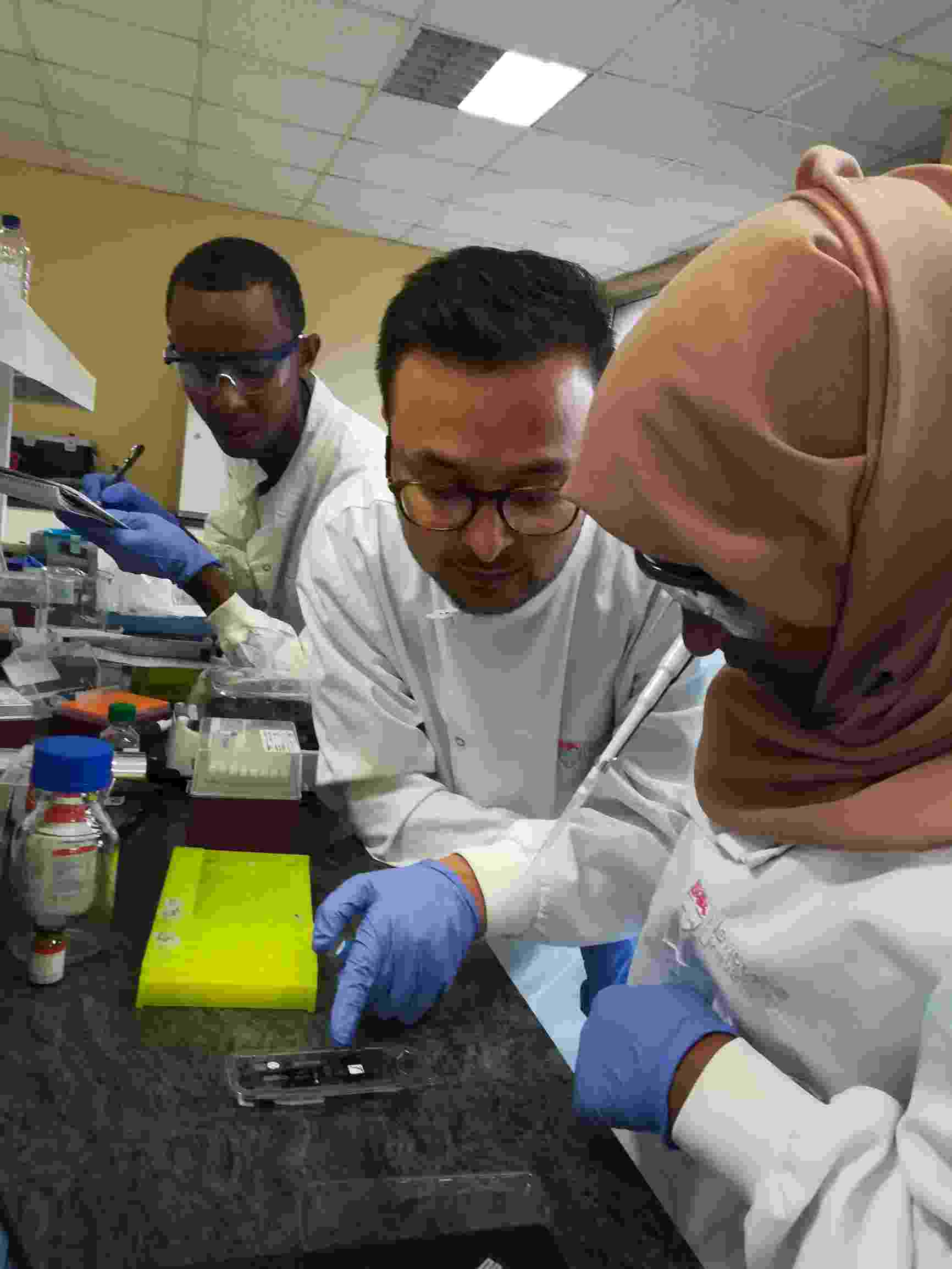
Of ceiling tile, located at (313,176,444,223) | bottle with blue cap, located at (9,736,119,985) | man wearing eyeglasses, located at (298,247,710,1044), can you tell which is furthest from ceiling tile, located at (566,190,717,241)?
bottle with blue cap, located at (9,736,119,985)

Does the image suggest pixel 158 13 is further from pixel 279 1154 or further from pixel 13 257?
pixel 279 1154

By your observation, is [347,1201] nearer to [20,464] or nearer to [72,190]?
[20,464]

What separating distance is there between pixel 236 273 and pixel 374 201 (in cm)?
396

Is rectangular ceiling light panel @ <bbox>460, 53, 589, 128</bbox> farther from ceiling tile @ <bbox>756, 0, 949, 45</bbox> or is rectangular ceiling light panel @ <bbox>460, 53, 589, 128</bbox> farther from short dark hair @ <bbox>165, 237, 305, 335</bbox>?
short dark hair @ <bbox>165, 237, 305, 335</bbox>

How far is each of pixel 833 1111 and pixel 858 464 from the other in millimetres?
460

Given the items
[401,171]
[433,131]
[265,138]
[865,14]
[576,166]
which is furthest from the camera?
[401,171]

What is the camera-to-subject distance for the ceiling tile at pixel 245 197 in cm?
562

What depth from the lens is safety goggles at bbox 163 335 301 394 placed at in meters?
2.11

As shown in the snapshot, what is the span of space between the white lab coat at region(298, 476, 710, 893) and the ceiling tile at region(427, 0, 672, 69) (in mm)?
2752

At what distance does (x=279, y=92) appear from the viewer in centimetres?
412

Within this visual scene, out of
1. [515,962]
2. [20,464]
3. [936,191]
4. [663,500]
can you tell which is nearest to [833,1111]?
[663,500]

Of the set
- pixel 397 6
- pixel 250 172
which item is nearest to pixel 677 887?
pixel 397 6

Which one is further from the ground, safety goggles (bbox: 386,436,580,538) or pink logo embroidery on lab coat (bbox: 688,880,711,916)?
safety goggles (bbox: 386,436,580,538)

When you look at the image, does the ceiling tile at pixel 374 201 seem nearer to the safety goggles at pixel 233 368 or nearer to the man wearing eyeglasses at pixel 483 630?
the safety goggles at pixel 233 368
